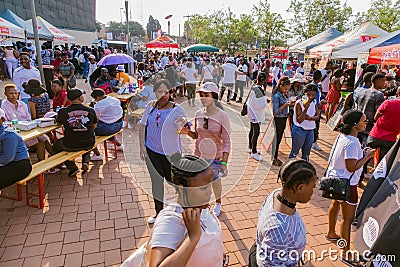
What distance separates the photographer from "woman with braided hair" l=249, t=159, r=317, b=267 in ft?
4.97

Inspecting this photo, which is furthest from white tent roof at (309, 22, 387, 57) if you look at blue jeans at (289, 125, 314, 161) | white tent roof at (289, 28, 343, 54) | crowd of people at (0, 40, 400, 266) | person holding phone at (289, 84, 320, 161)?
blue jeans at (289, 125, 314, 161)

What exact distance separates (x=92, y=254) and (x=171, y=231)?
6.65ft

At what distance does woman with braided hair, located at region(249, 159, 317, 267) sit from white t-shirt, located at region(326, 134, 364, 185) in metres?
1.07

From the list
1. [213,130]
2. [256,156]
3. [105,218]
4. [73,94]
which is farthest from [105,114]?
[256,156]

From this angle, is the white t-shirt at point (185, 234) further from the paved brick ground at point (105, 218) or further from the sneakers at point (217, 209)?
the sneakers at point (217, 209)

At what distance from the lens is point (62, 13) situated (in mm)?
29891

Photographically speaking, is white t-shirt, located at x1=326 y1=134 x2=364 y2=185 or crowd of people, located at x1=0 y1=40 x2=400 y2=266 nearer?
crowd of people, located at x1=0 y1=40 x2=400 y2=266

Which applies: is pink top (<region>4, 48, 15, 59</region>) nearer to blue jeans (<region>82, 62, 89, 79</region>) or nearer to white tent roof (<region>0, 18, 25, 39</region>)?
blue jeans (<region>82, 62, 89, 79</region>)

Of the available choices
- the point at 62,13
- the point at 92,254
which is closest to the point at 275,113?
the point at 92,254

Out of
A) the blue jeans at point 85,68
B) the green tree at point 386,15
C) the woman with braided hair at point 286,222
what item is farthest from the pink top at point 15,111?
the green tree at point 386,15

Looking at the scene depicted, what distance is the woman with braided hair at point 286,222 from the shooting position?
152cm

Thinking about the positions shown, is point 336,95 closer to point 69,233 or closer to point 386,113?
point 386,113

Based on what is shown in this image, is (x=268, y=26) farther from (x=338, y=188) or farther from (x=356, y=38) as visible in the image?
(x=338, y=188)

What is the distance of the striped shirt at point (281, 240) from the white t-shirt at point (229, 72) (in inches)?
260
